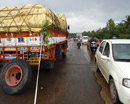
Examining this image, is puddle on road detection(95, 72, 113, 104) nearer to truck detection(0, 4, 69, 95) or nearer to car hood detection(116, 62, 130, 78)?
car hood detection(116, 62, 130, 78)

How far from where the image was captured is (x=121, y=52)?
347 centimetres

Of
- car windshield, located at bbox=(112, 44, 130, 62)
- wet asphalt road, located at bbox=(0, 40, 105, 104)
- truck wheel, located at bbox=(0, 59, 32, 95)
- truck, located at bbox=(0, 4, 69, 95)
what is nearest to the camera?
wet asphalt road, located at bbox=(0, 40, 105, 104)

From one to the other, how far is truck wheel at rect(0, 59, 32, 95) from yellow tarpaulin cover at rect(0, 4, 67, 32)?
1.25 m

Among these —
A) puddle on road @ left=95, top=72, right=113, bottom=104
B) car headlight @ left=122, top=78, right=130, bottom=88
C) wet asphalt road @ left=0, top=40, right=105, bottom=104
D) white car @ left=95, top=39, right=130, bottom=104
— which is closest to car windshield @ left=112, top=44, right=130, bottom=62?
white car @ left=95, top=39, right=130, bottom=104

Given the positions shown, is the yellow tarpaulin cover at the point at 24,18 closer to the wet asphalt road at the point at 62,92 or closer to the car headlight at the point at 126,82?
the wet asphalt road at the point at 62,92

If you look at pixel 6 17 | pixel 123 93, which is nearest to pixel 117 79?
pixel 123 93

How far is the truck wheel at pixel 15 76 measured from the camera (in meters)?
3.34

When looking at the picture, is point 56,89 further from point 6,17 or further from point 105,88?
point 6,17

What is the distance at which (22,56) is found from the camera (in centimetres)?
431

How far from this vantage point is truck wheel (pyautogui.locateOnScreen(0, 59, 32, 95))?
3344 mm

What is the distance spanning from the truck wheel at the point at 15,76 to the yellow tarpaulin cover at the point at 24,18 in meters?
1.25

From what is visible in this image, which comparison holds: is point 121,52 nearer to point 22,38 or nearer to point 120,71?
point 120,71

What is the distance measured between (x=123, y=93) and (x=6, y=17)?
4.68 m

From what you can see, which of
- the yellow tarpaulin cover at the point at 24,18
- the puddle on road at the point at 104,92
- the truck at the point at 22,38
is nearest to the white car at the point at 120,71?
the puddle on road at the point at 104,92
